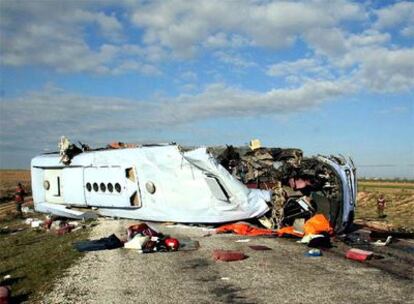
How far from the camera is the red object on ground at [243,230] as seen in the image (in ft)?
43.7

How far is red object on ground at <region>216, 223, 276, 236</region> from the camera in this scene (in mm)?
13306

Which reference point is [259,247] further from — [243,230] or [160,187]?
[160,187]

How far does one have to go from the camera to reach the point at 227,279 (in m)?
8.30

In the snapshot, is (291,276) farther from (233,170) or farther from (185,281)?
(233,170)

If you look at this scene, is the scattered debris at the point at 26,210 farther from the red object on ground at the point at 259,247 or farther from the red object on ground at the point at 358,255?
the red object on ground at the point at 358,255

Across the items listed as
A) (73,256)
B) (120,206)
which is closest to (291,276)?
(73,256)

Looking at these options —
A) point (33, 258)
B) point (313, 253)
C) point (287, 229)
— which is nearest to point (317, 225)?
point (287, 229)

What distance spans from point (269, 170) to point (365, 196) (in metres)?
22.7

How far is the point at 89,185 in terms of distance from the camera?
57.2ft

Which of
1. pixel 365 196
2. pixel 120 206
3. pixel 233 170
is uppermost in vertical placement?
pixel 233 170

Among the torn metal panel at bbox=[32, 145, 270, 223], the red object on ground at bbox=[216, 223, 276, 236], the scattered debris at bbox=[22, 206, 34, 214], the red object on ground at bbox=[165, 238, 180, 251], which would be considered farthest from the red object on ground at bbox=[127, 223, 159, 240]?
the scattered debris at bbox=[22, 206, 34, 214]

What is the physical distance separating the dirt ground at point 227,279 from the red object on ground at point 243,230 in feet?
7.30

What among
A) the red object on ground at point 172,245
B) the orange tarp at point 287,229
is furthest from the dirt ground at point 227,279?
the orange tarp at point 287,229

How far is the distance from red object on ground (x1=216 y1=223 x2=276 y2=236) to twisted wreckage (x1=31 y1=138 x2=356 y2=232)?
9.3 inches
